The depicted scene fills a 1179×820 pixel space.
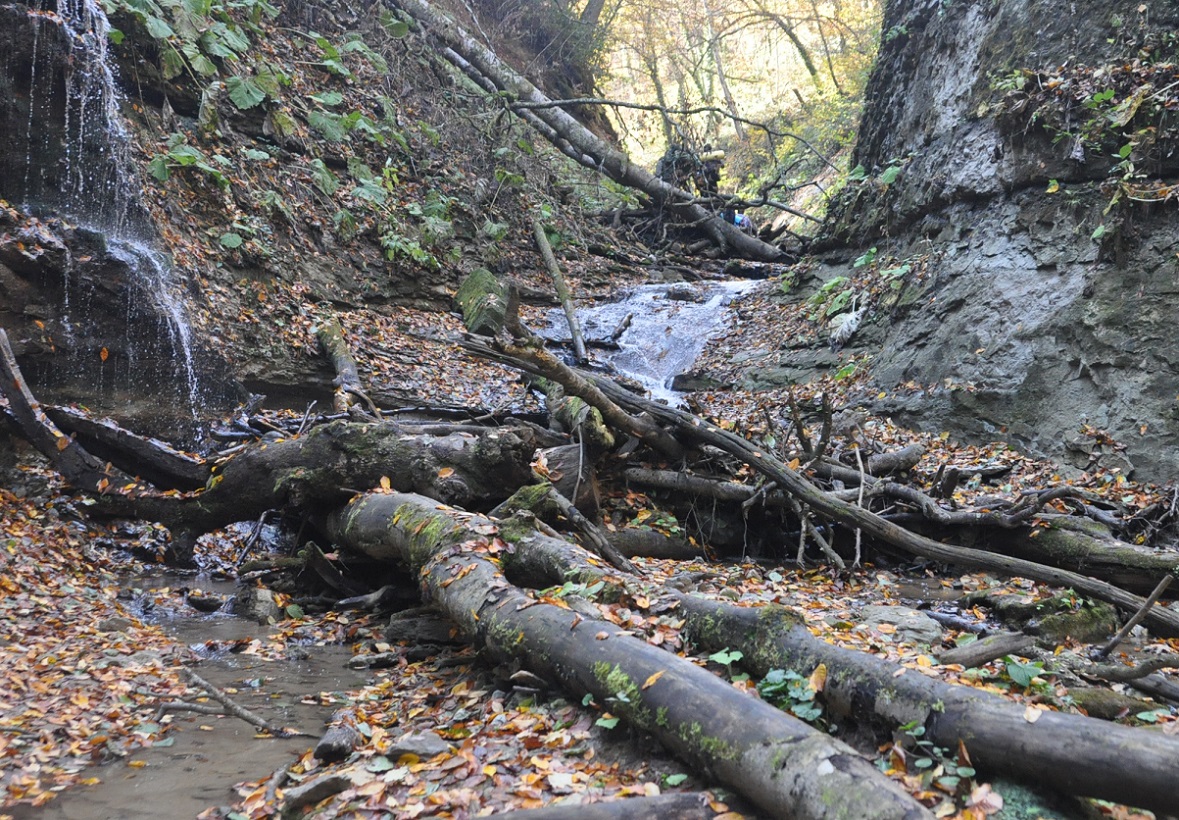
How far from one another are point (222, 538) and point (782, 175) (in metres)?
22.2

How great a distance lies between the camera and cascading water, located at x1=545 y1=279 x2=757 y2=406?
1466 cm

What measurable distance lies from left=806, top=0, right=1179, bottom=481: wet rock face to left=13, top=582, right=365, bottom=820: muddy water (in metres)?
9.16

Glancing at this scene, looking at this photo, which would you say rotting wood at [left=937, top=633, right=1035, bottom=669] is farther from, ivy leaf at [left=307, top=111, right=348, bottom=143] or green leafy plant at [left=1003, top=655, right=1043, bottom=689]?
ivy leaf at [left=307, top=111, right=348, bottom=143]

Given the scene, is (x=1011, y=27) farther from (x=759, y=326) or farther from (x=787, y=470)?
(x=787, y=470)

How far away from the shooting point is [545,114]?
1886cm

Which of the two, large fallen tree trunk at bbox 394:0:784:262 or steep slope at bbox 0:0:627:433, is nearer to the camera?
steep slope at bbox 0:0:627:433

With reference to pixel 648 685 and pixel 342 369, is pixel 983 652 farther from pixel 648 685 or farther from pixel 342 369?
pixel 342 369

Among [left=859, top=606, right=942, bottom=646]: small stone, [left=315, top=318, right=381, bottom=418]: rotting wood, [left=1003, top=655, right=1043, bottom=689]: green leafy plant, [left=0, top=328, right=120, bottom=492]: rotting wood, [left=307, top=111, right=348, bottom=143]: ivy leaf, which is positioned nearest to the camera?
[left=1003, top=655, right=1043, bottom=689]: green leafy plant

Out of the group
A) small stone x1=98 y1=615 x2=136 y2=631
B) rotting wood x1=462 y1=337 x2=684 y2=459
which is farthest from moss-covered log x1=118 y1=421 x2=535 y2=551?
small stone x1=98 y1=615 x2=136 y2=631

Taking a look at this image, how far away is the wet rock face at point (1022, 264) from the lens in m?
9.34

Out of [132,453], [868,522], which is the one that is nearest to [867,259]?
[868,522]

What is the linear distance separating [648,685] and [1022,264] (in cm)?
1065

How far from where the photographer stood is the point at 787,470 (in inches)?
269

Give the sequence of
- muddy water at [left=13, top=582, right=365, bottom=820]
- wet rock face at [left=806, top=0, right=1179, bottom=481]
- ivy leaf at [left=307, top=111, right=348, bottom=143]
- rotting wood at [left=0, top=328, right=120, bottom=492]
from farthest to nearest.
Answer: ivy leaf at [left=307, top=111, right=348, bottom=143], wet rock face at [left=806, top=0, right=1179, bottom=481], rotting wood at [left=0, top=328, right=120, bottom=492], muddy water at [left=13, top=582, right=365, bottom=820]
